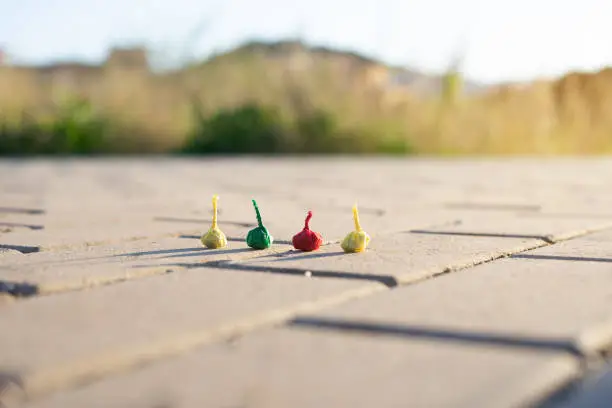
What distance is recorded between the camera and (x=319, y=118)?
1080 centimetres

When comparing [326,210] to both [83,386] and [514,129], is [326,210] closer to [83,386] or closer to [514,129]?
[83,386]

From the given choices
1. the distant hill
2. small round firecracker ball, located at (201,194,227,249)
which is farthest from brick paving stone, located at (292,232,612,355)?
the distant hill

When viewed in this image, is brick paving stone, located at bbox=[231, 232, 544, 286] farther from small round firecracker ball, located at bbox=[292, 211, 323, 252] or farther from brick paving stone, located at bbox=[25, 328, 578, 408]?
brick paving stone, located at bbox=[25, 328, 578, 408]

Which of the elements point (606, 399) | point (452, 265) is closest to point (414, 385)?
point (606, 399)

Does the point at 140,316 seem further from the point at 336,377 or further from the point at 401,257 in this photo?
the point at 401,257

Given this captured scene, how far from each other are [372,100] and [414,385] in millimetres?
10521

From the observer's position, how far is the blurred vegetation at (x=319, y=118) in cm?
1100

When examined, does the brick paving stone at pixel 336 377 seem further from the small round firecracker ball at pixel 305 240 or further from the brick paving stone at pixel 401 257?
the small round firecracker ball at pixel 305 240

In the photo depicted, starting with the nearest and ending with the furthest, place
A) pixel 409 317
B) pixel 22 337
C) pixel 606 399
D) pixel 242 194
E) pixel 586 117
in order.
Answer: pixel 606 399 < pixel 22 337 < pixel 409 317 < pixel 242 194 < pixel 586 117

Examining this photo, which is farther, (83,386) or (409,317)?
(409,317)

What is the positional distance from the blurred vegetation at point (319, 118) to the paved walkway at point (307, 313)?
821cm

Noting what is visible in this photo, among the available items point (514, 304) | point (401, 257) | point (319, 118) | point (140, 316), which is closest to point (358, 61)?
point (319, 118)

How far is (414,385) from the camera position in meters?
0.94

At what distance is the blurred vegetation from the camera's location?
36.1ft
